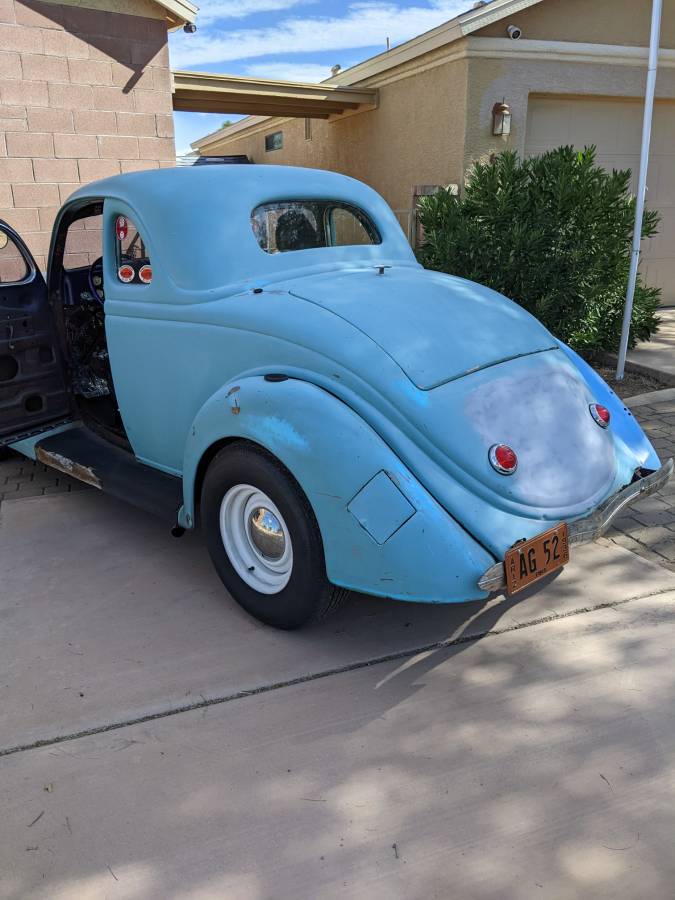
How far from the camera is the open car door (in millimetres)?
4402

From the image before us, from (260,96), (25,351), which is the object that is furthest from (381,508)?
(260,96)

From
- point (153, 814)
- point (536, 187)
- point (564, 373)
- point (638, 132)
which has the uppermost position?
point (638, 132)

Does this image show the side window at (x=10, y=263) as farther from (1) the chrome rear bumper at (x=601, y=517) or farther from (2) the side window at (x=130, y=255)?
(1) the chrome rear bumper at (x=601, y=517)

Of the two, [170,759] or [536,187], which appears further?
[536,187]

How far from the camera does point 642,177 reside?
592 cm

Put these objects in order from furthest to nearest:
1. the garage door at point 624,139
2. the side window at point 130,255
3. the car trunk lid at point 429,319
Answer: the garage door at point 624,139
the side window at point 130,255
the car trunk lid at point 429,319

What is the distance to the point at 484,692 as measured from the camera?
2.70 m

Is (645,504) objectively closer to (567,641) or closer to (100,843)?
(567,641)

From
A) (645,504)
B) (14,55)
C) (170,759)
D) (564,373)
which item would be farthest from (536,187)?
(170,759)

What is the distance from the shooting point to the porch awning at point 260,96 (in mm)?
9281

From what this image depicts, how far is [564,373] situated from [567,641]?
3.74ft

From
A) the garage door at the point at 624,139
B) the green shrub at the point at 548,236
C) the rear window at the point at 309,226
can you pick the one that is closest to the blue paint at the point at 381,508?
the rear window at the point at 309,226

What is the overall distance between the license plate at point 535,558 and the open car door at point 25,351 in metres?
3.23

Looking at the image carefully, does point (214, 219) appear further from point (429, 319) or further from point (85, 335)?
point (85, 335)
